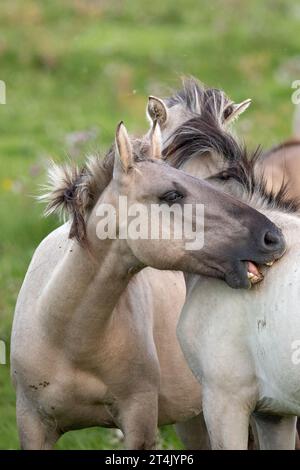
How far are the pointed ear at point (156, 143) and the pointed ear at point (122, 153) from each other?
0.58 feet

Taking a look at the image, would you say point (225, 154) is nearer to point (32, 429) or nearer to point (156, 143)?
Result: point (156, 143)

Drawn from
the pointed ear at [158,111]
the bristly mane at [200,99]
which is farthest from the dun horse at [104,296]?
the bristly mane at [200,99]

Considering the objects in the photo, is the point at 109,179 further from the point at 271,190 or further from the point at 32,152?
the point at 32,152

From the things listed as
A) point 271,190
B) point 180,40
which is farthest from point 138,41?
point 271,190

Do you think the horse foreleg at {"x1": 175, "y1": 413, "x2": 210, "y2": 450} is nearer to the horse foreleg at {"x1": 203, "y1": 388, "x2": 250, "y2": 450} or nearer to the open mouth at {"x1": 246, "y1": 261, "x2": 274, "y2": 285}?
the horse foreleg at {"x1": 203, "y1": 388, "x2": 250, "y2": 450}

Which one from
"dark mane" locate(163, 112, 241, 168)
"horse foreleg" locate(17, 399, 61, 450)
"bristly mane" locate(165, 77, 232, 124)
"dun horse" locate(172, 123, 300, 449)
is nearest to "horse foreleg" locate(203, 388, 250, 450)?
"dun horse" locate(172, 123, 300, 449)

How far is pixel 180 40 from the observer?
54.6 ft

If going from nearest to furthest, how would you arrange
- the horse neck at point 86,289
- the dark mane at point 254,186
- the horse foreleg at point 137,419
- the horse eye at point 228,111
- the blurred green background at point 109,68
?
the horse neck at point 86,289
the dark mane at point 254,186
the horse foreleg at point 137,419
the horse eye at point 228,111
the blurred green background at point 109,68

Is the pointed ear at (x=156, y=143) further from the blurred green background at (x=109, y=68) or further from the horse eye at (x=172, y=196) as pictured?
the blurred green background at (x=109, y=68)

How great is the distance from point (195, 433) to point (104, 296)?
1.91 metres

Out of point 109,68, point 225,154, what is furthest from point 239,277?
point 109,68

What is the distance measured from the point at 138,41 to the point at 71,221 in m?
11.0

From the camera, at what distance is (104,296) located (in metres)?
5.73

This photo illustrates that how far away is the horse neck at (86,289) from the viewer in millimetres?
5652
